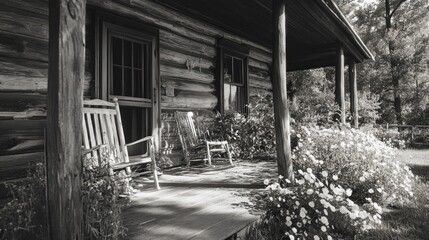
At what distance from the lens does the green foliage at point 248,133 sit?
6.06 m

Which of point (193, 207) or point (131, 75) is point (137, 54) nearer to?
point (131, 75)

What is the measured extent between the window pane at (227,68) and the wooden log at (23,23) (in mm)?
3939

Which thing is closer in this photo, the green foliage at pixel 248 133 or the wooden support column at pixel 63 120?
the wooden support column at pixel 63 120

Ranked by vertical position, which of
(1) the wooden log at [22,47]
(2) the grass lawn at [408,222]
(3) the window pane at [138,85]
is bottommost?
(2) the grass lawn at [408,222]

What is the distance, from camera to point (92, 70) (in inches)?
150

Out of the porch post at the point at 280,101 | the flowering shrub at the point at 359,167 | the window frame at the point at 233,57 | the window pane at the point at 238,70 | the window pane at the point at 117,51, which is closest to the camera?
the porch post at the point at 280,101

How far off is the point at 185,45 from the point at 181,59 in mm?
297

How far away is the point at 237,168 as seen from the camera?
488cm

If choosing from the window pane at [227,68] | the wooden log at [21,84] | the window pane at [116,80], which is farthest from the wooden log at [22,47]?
the window pane at [227,68]

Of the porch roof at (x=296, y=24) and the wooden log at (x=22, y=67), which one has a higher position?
the porch roof at (x=296, y=24)

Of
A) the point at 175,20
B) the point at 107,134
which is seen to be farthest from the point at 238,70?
the point at 107,134

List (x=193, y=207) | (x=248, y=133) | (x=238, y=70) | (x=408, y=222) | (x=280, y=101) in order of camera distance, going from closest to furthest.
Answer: (x=193, y=207) → (x=408, y=222) → (x=280, y=101) → (x=248, y=133) → (x=238, y=70)

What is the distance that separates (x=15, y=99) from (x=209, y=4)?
330 centimetres

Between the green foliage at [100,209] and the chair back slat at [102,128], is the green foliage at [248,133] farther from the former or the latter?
the green foliage at [100,209]
